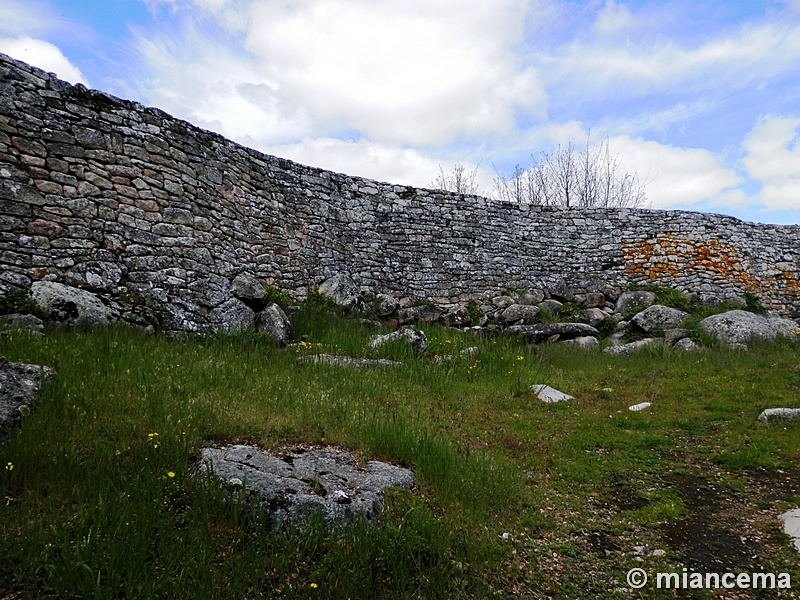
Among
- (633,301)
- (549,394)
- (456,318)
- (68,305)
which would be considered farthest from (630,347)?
(68,305)

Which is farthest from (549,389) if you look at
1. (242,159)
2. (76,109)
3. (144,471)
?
(76,109)

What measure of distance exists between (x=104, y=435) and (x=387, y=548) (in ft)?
7.49

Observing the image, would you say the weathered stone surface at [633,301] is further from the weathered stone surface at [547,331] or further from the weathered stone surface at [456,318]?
the weathered stone surface at [456,318]

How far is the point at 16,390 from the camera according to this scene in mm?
3867

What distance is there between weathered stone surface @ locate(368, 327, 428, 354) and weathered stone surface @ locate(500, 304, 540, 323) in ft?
12.8

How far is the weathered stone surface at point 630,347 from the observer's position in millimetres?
10555

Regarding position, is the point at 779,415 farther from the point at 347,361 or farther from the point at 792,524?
the point at 347,361

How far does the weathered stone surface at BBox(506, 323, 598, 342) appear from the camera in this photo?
37.2 ft

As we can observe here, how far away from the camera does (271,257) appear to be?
1077 cm

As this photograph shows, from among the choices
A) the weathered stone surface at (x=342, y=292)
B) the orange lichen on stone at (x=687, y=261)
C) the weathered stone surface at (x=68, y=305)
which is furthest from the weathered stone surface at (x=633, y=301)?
the weathered stone surface at (x=68, y=305)

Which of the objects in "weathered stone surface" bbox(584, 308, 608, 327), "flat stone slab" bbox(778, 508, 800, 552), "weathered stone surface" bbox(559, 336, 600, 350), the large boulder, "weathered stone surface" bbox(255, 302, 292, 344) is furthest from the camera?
"weathered stone surface" bbox(584, 308, 608, 327)

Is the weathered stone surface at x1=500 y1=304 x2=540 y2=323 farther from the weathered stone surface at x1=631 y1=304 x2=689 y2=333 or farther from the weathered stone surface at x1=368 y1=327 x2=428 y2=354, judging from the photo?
the weathered stone surface at x1=368 y1=327 x2=428 y2=354

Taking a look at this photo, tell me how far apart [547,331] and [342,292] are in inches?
183

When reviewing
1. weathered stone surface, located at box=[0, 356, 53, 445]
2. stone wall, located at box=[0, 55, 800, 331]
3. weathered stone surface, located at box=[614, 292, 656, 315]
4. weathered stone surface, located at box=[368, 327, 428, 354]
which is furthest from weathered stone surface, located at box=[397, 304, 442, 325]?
weathered stone surface, located at box=[0, 356, 53, 445]
